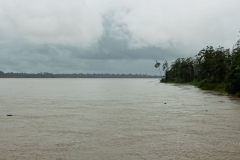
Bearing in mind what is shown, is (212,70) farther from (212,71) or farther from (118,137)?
(118,137)

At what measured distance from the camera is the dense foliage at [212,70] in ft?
147

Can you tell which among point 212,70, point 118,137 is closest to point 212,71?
point 212,70

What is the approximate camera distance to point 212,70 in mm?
69750

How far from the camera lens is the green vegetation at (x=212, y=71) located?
45.0 meters

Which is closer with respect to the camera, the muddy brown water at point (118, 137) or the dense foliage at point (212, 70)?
the muddy brown water at point (118, 137)

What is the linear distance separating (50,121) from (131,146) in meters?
8.46

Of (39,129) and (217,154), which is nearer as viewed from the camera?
(217,154)

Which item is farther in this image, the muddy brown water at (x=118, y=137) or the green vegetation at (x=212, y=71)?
the green vegetation at (x=212, y=71)

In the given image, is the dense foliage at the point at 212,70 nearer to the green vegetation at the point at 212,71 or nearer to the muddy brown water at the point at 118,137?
the green vegetation at the point at 212,71

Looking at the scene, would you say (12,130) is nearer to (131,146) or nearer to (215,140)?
(131,146)

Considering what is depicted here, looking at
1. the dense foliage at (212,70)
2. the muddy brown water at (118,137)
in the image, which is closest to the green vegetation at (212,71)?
the dense foliage at (212,70)

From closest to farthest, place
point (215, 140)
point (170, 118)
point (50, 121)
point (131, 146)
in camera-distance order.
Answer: point (131, 146) → point (215, 140) → point (50, 121) → point (170, 118)

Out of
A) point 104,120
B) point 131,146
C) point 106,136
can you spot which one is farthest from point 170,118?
point 131,146

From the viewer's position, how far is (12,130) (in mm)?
16641
